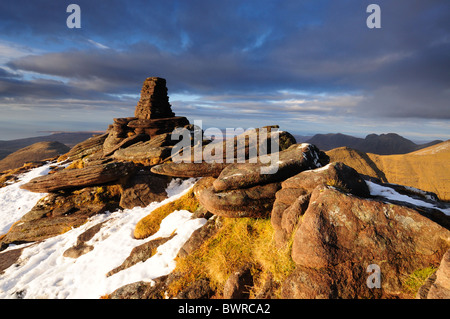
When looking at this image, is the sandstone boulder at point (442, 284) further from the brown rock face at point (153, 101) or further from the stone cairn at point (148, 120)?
the brown rock face at point (153, 101)

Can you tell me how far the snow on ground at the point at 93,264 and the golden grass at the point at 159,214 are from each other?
22.7 inches

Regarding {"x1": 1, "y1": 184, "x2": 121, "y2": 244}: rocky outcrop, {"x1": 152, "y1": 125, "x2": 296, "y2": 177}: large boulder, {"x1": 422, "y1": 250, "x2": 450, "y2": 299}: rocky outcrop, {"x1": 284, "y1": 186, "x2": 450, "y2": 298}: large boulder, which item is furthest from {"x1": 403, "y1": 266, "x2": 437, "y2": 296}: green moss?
{"x1": 1, "y1": 184, "x2": 121, "y2": 244}: rocky outcrop

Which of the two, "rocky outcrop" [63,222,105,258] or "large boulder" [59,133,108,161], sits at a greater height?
"large boulder" [59,133,108,161]

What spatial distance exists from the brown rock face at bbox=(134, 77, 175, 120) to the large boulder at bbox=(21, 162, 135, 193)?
16430mm

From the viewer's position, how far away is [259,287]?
21.0 ft

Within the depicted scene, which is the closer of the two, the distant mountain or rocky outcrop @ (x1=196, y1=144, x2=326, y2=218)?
rocky outcrop @ (x1=196, y1=144, x2=326, y2=218)

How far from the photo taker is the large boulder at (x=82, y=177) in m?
18.9

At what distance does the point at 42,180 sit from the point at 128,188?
8.53 m

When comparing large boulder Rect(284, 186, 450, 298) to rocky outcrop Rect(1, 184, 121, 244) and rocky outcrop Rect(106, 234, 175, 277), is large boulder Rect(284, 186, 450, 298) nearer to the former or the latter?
rocky outcrop Rect(106, 234, 175, 277)

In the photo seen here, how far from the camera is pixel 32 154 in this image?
132 metres

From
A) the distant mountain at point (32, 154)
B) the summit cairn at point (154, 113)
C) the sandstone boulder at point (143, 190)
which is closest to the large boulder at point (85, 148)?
the summit cairn at point (154, 113)

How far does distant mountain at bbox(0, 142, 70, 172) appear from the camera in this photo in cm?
11129

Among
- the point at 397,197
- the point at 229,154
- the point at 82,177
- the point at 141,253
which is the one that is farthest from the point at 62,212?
the point at 397,197

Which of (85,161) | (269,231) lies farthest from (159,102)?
(269,231)
